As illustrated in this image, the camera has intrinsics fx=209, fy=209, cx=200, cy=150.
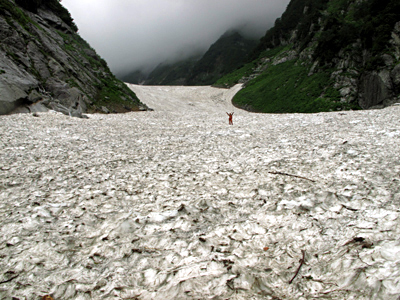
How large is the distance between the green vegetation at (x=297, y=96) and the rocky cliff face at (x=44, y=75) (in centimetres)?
2840

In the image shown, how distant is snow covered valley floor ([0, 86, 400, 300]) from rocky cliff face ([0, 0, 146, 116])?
14469 mm

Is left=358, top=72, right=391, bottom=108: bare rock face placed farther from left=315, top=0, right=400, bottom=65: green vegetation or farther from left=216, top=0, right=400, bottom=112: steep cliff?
left=315, top=0, right=400, bottom=65: green vegetation

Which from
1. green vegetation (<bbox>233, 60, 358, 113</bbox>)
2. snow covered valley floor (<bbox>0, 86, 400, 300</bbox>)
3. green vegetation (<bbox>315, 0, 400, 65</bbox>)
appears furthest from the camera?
green vegetation (<bbox>233, 60, 358, 113</bbox>)

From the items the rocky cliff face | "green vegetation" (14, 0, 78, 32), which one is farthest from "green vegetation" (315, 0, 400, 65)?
"green vegetation" (14, 0, 78, 32)

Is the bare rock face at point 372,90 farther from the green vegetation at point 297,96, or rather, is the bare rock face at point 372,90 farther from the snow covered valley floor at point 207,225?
the snow covered valley floor at point 207,225

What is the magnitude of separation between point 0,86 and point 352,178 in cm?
2732

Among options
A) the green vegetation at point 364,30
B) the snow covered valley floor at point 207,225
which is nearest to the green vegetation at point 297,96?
the green vegetation at point 364,30

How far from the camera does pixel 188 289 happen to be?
12.1ft

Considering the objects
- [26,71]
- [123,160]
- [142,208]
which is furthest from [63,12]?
[142,208]

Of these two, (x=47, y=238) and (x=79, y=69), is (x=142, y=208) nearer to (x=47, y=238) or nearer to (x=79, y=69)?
(x=47, y=238)

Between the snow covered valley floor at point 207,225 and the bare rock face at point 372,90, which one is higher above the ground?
the bare rock face at point 372,90

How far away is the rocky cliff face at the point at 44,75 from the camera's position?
21125 mm

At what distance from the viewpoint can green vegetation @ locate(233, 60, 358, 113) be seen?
34.4 m

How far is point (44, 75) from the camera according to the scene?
1065 inches
